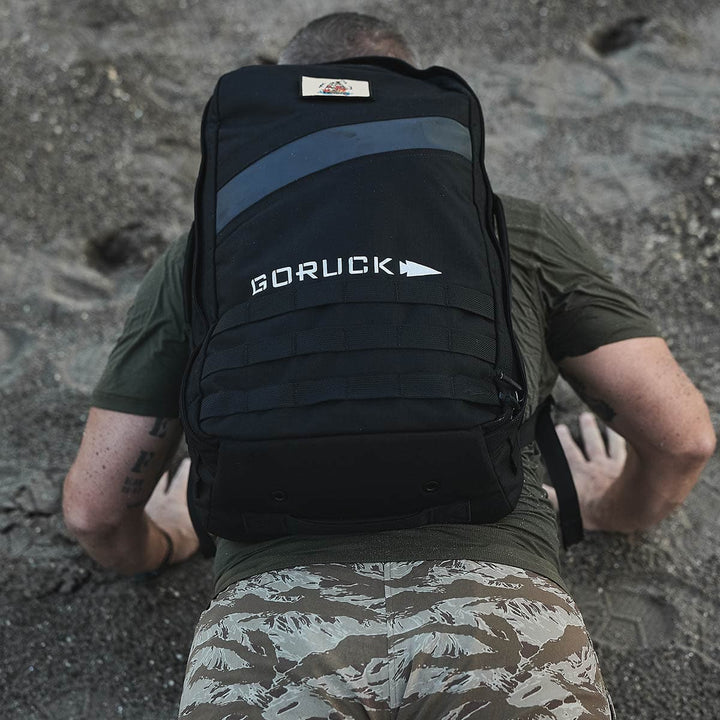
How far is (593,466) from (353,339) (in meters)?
1.05

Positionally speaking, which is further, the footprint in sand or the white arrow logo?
the footprint in sand

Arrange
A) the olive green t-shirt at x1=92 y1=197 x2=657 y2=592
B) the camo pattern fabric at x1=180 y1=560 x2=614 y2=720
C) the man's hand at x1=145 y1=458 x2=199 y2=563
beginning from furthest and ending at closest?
the man's hand at x1=145 y1=458 x2=199 y2=563
the olive green t-shirt at x1=92 y1=197 x2=657 y2=592
the camo pattern fabric at x1=180 y1=560 x2=614 y2=720

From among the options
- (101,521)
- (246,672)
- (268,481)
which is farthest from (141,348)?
(246,672)

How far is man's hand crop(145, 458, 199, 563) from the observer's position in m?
1.90

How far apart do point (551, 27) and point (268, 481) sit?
2.36 metres

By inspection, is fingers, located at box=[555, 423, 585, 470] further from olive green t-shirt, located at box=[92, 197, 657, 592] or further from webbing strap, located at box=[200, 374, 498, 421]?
webbing strap, located at box=[200, 374, 498, 421]

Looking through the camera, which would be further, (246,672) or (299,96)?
(299,96)

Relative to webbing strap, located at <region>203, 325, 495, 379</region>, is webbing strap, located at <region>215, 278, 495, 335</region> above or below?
above

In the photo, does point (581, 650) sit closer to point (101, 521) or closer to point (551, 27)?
point (101, 521)

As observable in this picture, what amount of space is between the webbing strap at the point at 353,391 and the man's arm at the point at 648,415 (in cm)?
51

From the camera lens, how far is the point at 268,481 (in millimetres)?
1181

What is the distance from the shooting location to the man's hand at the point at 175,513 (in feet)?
6.23

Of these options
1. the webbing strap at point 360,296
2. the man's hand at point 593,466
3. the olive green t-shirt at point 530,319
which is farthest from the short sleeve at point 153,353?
the man's hand at point 593,466

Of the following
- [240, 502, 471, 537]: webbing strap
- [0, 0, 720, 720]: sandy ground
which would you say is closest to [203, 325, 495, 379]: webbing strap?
[240, 502, 471, 537]: webbing strap
